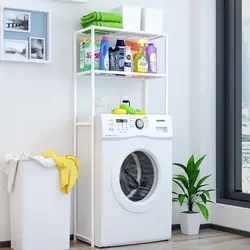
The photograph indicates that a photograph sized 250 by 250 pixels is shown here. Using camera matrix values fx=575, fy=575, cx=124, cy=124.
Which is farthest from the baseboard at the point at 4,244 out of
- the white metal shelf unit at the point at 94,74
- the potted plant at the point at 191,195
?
the potted plant at the point at 191,195

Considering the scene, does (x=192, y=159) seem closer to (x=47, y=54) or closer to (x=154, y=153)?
(x=154, y=153)

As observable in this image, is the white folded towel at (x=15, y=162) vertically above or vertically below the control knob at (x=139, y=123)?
below

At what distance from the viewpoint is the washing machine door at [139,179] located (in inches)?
167

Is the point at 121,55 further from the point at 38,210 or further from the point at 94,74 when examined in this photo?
the point at 38,210

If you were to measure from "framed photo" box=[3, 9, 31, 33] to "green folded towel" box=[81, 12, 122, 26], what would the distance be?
1.40 feet

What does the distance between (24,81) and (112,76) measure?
709 millimetres

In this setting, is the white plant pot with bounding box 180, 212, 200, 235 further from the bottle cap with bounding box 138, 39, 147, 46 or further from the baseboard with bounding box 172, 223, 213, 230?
the bottle cap with bounding box 138, 39, 147, 46

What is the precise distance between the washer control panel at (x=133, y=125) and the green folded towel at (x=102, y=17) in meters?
0.72

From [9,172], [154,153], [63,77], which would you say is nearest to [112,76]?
[63,77]

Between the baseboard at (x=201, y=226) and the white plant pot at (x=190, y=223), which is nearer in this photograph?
the white plant pot at (x=190, y=223)

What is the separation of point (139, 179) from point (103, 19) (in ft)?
4.02

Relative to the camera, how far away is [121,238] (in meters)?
4.14

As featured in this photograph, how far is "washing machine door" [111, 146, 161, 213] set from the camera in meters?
4.24

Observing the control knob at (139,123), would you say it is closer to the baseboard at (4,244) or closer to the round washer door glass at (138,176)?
Result: the round washer door glass at (138,176)
